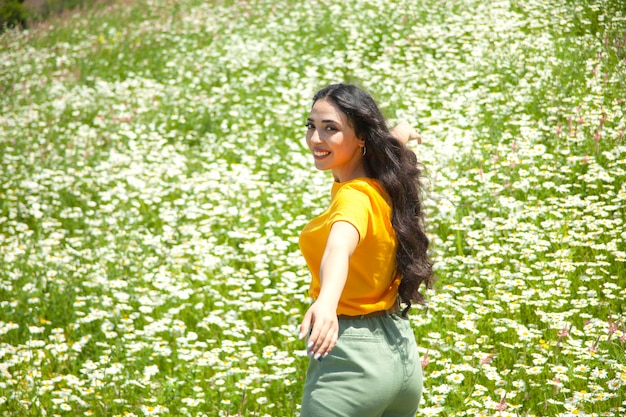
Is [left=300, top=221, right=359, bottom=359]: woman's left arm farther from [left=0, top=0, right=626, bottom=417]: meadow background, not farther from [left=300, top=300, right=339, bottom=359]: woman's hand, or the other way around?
[left=0, top=0, right=626, bottom=417]: meadow background

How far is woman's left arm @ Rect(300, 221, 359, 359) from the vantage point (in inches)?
83.7

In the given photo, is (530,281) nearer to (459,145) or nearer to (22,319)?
(459,145)

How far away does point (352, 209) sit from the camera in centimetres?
249

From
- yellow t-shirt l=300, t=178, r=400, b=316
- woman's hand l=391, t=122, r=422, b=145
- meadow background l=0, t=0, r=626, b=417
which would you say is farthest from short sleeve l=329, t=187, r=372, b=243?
meadow background l=0, t=0, r=626, b=417

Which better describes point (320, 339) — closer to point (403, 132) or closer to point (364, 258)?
point (364, 258)

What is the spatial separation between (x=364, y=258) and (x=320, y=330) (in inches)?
21.0

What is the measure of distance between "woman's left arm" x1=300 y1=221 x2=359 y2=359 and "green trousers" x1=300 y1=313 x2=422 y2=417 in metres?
0.28

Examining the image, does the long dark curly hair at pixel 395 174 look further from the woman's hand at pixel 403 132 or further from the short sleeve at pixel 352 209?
the woman's hand at pixel 403 132

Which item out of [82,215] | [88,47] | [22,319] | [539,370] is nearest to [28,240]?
[82,215]

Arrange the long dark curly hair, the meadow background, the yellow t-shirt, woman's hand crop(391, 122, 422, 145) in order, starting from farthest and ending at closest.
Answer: the meadow background
woman's hand crop(391, 122, 422, 145)
the long dark curly hair
the yellow t-shirt

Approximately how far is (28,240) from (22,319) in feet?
4.28

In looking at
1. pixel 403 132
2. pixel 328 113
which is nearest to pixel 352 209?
pixel 328 113

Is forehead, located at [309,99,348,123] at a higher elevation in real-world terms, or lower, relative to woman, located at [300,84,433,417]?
higher

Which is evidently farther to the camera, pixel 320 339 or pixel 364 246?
pixel 364 246
